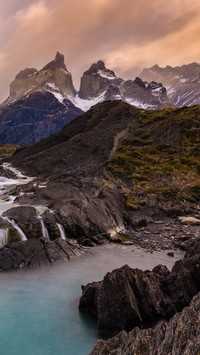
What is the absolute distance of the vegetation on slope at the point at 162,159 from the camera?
6444cm

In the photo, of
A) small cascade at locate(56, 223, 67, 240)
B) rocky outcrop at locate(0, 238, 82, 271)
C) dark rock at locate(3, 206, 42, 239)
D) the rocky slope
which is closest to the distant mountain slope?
the rocky slope

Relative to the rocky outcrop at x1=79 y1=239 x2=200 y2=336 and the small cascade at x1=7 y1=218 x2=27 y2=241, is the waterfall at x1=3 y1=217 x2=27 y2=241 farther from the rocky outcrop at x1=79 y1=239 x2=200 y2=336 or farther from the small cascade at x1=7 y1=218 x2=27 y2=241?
the rocky outcrop at x1=79 y1=239 x2=200 y2=336

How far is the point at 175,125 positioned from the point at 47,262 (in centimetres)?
8146

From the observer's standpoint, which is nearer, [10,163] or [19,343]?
[19,343]

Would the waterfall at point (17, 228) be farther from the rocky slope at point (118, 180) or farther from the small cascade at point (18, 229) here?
the rocky slope at point (118, 180)

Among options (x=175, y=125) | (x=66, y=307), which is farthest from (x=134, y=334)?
(x=175, y=125)

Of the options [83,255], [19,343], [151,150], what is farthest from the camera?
[151,150]

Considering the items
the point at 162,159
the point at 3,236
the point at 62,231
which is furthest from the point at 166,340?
the point at 162,159

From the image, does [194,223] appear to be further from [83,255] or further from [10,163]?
[10,163]

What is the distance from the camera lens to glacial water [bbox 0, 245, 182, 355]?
22469 mm

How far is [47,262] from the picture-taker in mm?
36406

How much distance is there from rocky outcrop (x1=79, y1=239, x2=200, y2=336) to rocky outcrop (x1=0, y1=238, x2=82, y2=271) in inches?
379

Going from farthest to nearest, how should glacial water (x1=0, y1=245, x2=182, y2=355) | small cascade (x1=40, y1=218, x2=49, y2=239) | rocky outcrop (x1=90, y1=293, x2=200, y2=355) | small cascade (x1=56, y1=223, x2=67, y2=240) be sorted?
small cascade (x1=56, y1=223, x2=67, y2=240) < small cascade (x1=40, y1=218, x2=49, y2=239) < glacial water (x1=0, y1=245, x2=182, y2=355) < rocky outcrop (x1=90, y1=293, x2=200, y2=355)

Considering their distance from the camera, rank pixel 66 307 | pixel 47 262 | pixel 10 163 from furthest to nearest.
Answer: pixel 10 163
pixel 47 262
pixel 66 307
